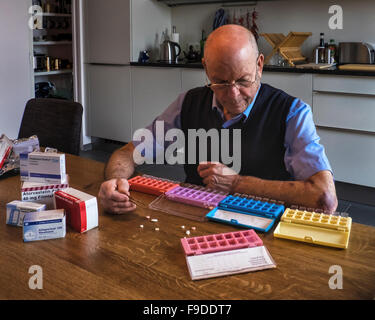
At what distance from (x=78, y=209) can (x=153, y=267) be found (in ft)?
0.87

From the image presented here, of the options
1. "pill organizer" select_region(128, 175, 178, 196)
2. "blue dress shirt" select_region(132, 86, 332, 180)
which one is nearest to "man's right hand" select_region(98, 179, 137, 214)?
"pill organizer" select_region(128, 175, 178, 196)

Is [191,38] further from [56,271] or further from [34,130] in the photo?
[56,271]

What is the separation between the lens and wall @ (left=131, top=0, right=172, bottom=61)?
4.24 meters

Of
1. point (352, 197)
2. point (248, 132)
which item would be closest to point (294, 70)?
point (352, 197)

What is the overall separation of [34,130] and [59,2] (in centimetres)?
317

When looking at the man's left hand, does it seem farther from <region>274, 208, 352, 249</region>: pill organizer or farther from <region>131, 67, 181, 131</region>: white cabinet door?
<region>131, 67, 181, 131</region>: white cabinet door

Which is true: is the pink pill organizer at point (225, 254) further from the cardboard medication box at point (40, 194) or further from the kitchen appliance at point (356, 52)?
the kitchen appliance at point (356, 52)

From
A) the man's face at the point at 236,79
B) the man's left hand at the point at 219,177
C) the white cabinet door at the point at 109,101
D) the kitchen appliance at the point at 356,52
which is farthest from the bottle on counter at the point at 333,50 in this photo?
the man's left hand at the point at 219,177

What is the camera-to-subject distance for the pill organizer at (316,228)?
3.34ft

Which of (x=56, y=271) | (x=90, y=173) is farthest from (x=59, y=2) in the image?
(x=56, y=271)

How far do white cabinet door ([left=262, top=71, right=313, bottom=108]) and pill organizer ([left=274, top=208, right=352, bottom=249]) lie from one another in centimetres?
238

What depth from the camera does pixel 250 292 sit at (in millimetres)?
830

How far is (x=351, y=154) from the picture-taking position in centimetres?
325

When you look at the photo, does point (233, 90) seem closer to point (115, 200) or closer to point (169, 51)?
point (115, 200)
